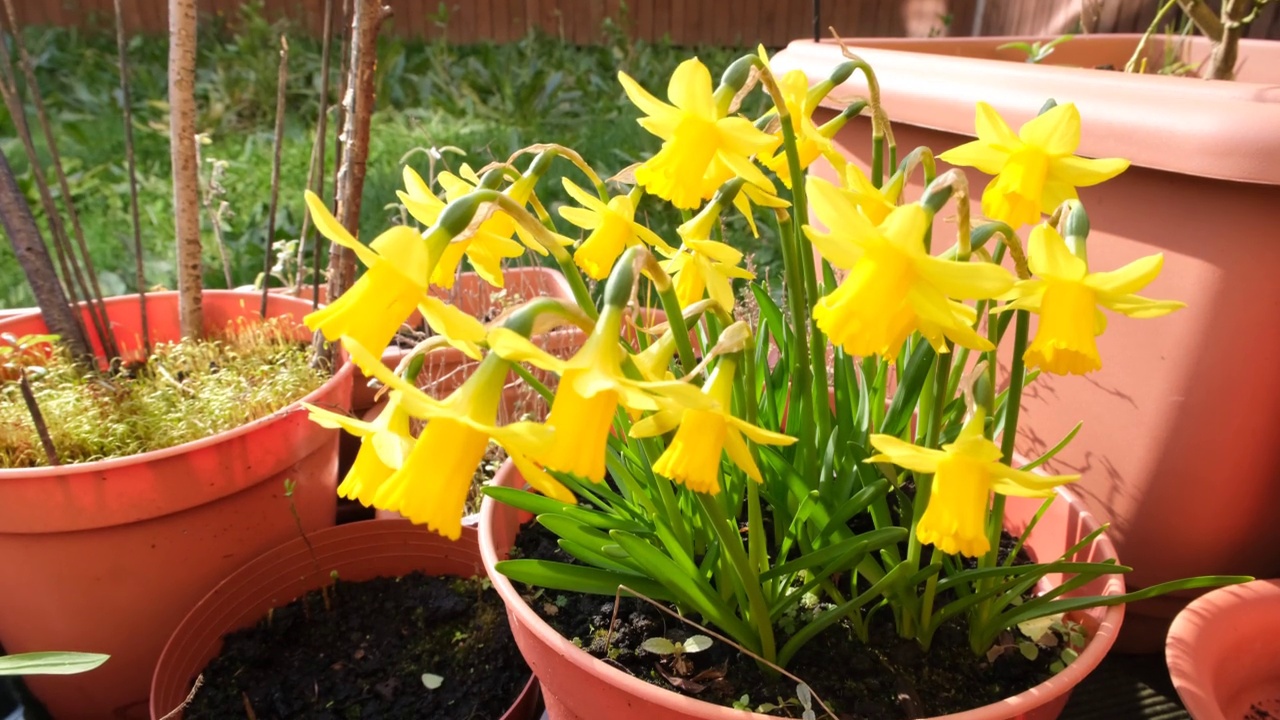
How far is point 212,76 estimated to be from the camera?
10.8ft

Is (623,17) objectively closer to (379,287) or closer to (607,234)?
(607,234)

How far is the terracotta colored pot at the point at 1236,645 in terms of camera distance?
79 cm

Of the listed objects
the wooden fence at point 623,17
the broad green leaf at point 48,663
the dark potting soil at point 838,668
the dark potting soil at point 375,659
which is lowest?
the dark potting soil at point 375,659

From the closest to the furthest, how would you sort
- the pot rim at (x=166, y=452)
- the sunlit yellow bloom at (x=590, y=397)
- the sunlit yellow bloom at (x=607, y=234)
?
1. the sunlit yellow bloom at (x=590, y=397)
2. the sunlit yellow bloom at (x=607, y=234)
3. the pot rim at (x=166, y=452)

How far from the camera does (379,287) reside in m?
0.49

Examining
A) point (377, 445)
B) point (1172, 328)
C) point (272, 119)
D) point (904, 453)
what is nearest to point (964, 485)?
point (904, 453)

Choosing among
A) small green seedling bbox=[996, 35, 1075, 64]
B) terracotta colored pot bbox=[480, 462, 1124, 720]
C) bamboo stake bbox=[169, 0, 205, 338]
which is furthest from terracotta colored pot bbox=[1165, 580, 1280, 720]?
bamboo stake bbox=[169, 0, 205, 338]

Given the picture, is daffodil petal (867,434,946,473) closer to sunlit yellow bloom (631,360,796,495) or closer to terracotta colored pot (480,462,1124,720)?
sunlit yellow bloom (631,360,796,495)

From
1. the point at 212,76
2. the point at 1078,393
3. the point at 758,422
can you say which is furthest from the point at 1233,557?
the point at 212,76

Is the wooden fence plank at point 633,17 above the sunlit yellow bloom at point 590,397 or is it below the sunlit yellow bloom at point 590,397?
above

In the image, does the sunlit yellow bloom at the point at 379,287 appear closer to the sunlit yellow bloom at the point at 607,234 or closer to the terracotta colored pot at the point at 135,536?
the sunlit yellow bloom at the point at 607,234

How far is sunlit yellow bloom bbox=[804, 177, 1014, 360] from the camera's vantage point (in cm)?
50

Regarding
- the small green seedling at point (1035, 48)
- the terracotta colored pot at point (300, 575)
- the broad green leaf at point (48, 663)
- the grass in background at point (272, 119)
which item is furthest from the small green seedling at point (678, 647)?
the grass in background at point (272, 119)

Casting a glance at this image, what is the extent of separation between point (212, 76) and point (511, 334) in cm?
344
